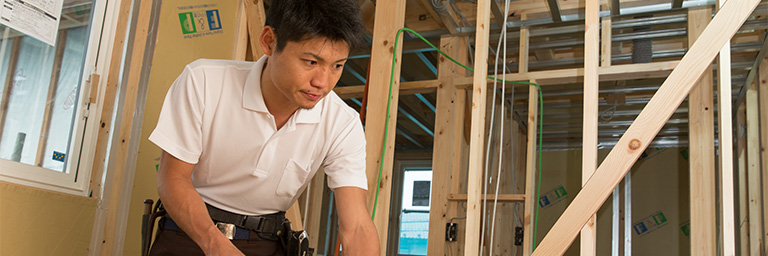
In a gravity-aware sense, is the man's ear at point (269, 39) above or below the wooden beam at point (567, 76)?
below

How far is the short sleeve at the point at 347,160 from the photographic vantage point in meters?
1.57

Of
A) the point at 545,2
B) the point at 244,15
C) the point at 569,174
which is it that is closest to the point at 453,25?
the point at 545,2

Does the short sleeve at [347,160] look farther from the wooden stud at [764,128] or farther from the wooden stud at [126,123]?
the wooden stud at [764,128]

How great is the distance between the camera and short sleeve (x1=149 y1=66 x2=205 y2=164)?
1.35 metres

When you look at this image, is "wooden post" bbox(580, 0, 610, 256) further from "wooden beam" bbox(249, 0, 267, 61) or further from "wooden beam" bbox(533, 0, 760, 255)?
"wooden beam" bbox(249, 0, 267, 61)

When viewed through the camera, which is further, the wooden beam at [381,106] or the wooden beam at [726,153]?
the wooden beam at [381,106]

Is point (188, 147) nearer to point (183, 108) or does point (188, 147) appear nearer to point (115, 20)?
point (183, 108)

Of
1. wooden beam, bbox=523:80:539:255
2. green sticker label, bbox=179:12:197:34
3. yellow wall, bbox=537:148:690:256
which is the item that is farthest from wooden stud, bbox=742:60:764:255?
green sticker label, bbox=179:12:197:34

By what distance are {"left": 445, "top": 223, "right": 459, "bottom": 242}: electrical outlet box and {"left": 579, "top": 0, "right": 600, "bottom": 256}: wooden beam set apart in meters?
1.77

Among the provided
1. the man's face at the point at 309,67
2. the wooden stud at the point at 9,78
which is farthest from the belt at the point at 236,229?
the wooden stud at the point at 9,78

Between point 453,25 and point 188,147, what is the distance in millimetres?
2945

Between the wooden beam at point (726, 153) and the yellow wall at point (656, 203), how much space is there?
5029 millimetres

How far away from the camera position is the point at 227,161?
1.47 m

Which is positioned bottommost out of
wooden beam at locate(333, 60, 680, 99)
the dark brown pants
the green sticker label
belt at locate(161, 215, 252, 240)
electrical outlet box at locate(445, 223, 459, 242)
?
the dark brown pants
